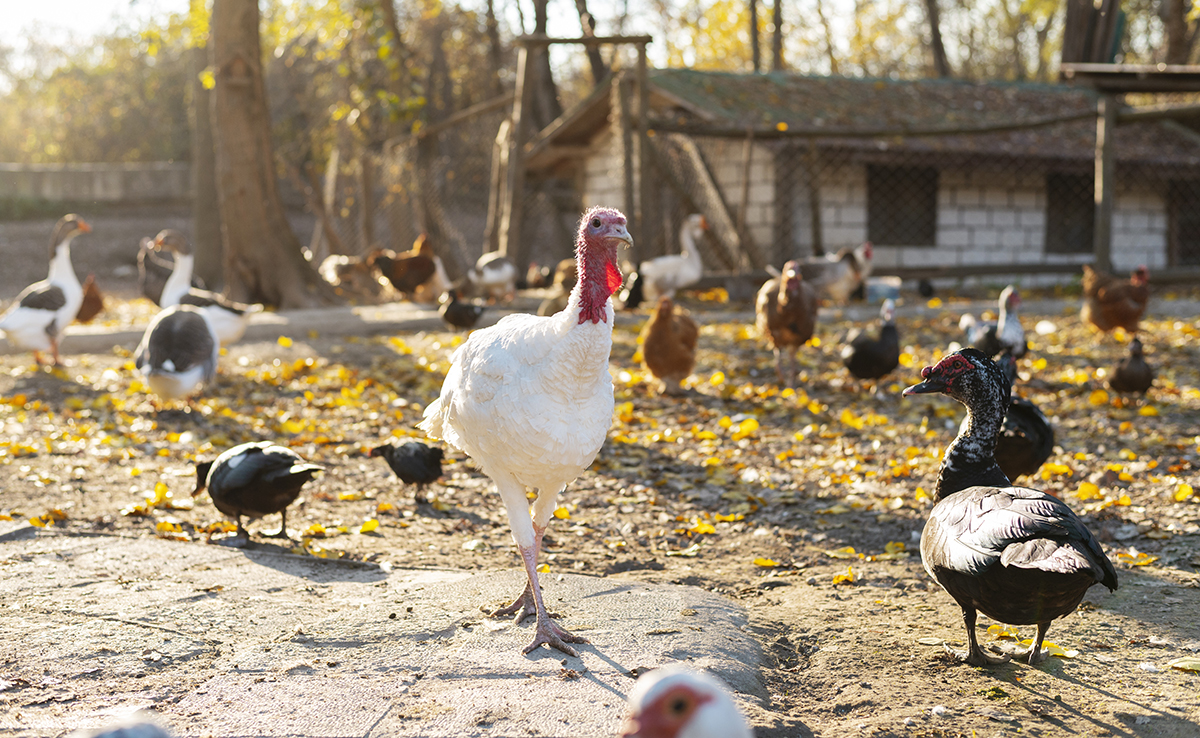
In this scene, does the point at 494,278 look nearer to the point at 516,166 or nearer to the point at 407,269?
the point at 407,269

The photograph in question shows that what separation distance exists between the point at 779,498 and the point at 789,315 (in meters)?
3.07

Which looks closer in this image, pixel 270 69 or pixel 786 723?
A: pixel 786 723

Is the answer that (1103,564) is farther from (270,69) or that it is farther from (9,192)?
(9,192)

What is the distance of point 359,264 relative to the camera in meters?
15.8

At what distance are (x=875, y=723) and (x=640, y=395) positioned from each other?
18.6ft

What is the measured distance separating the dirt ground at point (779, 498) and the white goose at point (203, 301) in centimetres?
52

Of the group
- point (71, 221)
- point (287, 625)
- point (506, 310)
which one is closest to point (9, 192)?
point (71, 221)

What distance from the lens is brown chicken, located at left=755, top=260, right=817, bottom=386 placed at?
28.5ft

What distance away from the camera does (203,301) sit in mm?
9773

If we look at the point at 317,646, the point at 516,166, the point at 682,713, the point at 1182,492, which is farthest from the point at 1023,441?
the point at 516,166

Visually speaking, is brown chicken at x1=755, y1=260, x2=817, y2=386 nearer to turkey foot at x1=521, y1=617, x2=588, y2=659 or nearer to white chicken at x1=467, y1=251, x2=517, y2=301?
turkey foot at x1=521, y1=617, x2=588, y2=659

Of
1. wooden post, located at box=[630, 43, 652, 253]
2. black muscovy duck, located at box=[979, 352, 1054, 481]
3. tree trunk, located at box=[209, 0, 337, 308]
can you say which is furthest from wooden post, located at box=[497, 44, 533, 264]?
black muscovy duck, located at box=[979, 352, 1054, 481]

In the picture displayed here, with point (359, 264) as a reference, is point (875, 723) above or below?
below

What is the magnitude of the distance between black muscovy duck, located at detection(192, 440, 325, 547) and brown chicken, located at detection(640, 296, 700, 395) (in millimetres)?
3818
